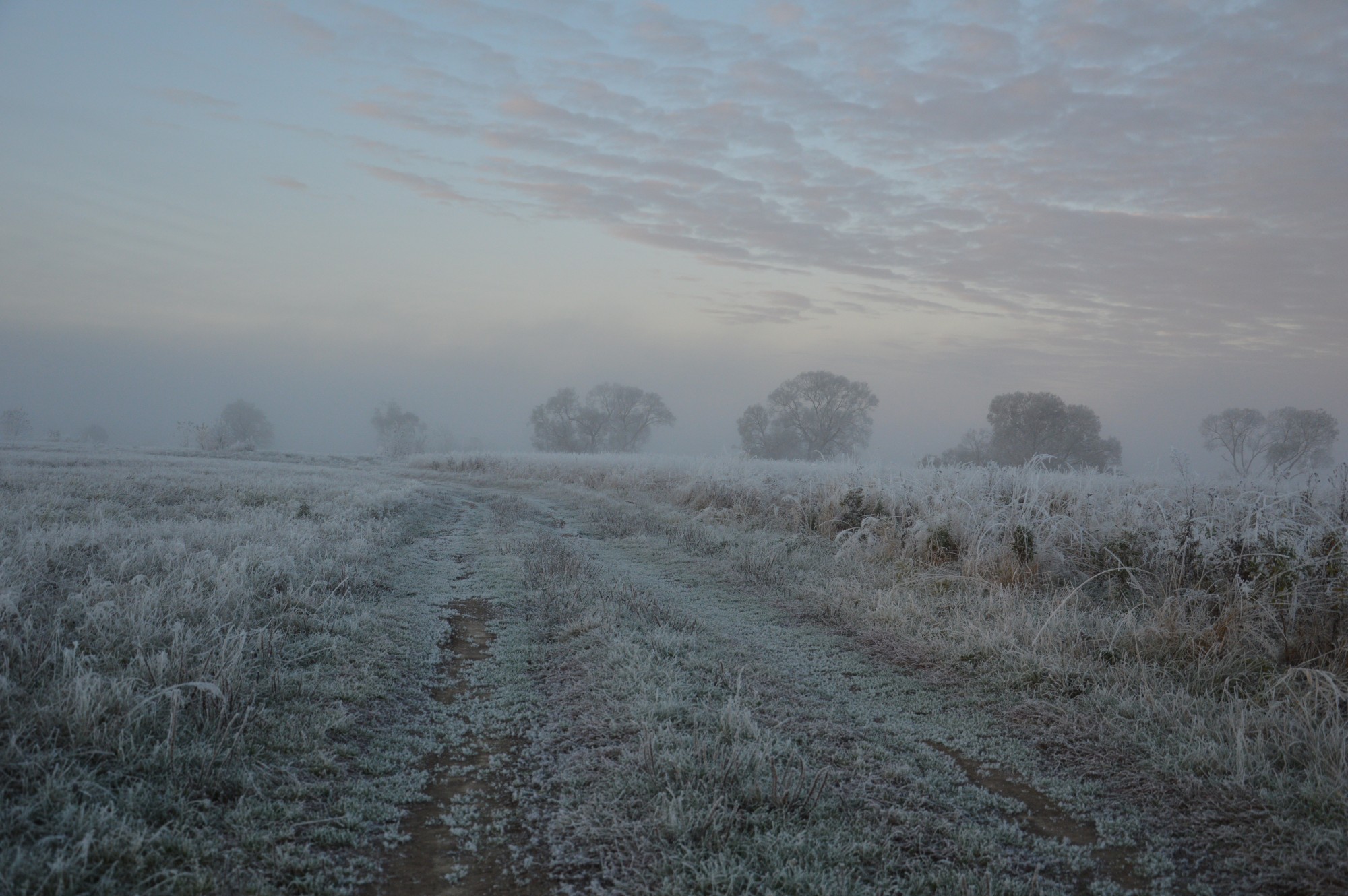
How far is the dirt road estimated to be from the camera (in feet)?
10.5

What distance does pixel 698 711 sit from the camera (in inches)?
188

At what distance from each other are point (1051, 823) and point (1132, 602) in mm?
4613

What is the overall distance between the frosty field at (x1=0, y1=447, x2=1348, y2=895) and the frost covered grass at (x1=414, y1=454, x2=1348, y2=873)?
4 cm

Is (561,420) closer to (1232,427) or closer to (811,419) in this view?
(811,419)

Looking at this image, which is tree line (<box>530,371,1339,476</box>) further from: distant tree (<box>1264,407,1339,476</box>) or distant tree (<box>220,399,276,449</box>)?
distant tree (<box>220,399,276,449</box>)

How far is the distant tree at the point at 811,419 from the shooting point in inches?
2285

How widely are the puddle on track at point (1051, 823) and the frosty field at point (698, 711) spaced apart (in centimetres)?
2

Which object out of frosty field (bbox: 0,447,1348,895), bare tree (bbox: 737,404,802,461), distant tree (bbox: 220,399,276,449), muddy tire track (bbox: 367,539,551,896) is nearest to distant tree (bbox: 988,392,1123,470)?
bare tree (bbox: 737,404,802,461)

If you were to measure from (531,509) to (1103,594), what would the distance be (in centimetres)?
1337

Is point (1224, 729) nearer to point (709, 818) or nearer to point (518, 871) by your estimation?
point (709, 818)

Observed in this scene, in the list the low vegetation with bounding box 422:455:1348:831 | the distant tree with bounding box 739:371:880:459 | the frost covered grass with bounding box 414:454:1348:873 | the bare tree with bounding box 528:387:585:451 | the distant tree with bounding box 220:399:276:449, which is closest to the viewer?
the frost covered grass with bounding box 414:454:1348:873

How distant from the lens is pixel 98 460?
22953 mm

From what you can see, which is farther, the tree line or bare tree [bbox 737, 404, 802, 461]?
bare tree [bbox 737, 404, 802, 461]

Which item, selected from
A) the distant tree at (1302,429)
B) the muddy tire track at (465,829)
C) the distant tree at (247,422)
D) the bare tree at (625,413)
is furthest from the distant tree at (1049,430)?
the distant tree at (247,422)
